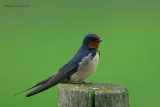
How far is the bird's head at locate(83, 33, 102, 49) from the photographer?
3.71 metres

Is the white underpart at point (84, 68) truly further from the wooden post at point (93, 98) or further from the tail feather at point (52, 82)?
the wooden post at point (93, 98)

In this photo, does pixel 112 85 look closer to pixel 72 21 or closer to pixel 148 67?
pixel 148 67

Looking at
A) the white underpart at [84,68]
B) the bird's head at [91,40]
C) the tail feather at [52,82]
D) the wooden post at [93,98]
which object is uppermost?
the bird's head at [91,40]

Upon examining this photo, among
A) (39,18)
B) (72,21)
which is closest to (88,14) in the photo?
(72,21)

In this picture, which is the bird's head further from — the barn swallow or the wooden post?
the wooden post

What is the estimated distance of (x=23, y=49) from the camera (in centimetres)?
740

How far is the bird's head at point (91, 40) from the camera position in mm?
3713

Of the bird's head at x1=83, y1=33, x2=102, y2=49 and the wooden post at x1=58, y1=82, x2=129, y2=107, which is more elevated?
the bird's head at x1=83, y1=33, x2=102, y2=49

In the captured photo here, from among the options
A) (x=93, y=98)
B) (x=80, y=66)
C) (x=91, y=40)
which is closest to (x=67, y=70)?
(x=80, y=66)

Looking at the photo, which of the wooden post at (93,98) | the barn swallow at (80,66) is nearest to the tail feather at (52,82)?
the barn swallow at (80,66)

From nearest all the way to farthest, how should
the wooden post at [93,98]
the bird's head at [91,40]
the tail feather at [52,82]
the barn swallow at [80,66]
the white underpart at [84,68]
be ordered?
the wooden post at [93,98] < the tail feather at [52,82] < the barn swallow at [80,66] < the white underpart at [84,68] < the bird's head at [91,40]

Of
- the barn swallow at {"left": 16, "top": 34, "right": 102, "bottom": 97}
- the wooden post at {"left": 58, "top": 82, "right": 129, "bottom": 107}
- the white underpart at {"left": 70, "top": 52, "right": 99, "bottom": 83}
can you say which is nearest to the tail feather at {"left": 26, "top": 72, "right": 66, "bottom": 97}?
the barn swallow at {"left": 16, "top": 34, "right": 102, "bottom": 97}

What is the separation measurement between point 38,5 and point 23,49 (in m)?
2.44

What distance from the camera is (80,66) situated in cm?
355
